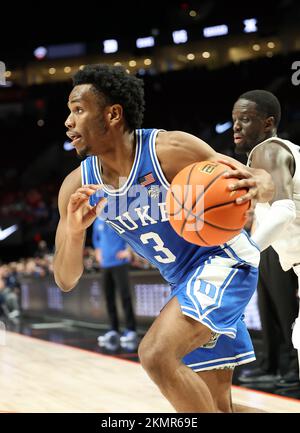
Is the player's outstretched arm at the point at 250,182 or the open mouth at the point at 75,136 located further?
the open mouth at the point at 75,136

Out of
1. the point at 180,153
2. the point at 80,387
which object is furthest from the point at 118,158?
the point at 80,387

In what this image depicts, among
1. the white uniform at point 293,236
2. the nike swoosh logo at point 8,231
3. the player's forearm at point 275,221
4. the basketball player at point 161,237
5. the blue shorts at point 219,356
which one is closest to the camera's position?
the basketball player at point 161,237

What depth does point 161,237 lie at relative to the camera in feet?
9.32

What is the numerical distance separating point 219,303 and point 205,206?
1.41ft

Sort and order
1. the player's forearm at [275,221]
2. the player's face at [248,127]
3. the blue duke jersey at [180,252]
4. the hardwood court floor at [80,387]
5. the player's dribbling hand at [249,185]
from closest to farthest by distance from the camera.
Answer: the player's dribbling hand at [249,185]
the blue duke jersey at [180,252]
the player's forearm at [275,221]
the player's face at [248,127]
the hardwood court floor at [80,387]

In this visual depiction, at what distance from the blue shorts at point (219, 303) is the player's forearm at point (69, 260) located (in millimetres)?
440

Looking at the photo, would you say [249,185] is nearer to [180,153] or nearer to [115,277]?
[180,153]

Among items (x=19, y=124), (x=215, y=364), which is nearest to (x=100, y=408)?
(x=215, y=364)

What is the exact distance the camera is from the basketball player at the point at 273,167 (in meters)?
3.23

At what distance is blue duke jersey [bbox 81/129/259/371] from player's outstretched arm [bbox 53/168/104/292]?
0.28 feet

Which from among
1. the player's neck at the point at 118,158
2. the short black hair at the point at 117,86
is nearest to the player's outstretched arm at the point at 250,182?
the player's neck at the point at 118,158

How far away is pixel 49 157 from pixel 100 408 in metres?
18.7

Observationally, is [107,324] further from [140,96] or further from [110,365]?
[140,96]

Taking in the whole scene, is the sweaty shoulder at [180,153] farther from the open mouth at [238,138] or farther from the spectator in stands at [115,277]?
the spectator in stands at [115,277]
